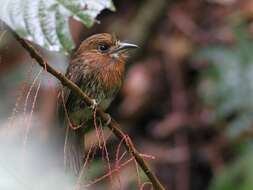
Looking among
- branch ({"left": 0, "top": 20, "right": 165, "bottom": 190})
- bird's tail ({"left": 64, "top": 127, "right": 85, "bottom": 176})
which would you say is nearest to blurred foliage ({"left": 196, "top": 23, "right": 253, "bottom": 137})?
bird's tail ({"left": 64, "top": 127, "right": 85, "bottom": 176})

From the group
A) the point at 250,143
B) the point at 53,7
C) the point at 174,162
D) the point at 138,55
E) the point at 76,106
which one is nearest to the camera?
the point at 53,7

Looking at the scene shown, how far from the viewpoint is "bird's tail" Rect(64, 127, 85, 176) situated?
2611mm

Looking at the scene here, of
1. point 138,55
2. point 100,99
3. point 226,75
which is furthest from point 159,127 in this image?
point 100,99

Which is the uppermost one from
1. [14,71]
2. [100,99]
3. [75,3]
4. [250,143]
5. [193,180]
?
[75,3]

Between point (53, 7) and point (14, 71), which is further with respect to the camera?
point (14, 71)

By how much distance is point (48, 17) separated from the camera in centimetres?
157

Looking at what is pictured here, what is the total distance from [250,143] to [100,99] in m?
1.80

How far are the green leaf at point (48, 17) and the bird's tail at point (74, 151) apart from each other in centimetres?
93

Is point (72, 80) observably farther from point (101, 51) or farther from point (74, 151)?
point (74, 151)

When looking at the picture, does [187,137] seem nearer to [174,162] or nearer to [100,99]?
[174,162]

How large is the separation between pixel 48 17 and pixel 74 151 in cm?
136

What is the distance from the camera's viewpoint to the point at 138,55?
6277mm

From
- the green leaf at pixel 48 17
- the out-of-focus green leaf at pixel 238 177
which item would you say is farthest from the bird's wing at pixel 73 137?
the out-of-focus green leaf at pixel 238 177

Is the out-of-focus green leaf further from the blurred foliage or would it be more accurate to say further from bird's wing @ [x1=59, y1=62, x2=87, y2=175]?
bird's wing @ [x1=59, y1=62, x2=87, y2=175]
